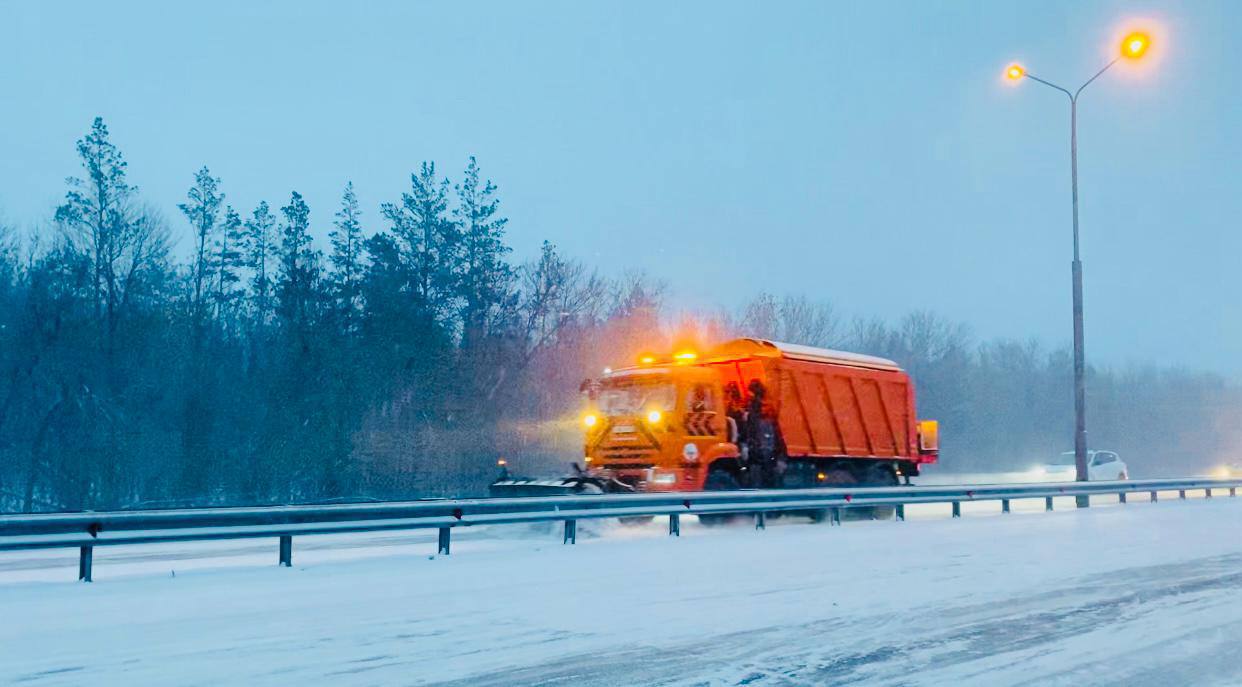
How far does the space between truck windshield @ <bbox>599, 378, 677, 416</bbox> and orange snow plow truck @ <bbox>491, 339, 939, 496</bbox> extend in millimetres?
23

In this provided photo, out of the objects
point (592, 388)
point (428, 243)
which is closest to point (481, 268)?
point (428, 243)

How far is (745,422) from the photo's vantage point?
63.6ft

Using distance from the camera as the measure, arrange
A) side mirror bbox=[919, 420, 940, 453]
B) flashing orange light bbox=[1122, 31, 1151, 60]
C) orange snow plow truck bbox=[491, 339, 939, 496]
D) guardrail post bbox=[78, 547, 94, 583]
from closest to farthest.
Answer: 1. guardrail post bbox=[78, 547, 94, 583]
2. orange snow plow truck bbox=[491, 339, 939, 496]
3. flashing orange light bbox=[1122, 31, 1151, 60]
4. side mirror bbox=[919, 420, 940, 453]

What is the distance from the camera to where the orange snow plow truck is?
1775cm

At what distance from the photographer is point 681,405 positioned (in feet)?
58.9

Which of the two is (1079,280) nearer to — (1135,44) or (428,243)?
(1135,44)

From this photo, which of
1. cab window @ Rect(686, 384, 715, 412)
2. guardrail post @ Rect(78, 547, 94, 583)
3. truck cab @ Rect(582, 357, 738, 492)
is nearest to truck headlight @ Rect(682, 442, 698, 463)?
truck cab @ Rect(582, 357, 738, 492)

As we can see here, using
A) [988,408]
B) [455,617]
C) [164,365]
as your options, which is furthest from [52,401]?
[988,408]

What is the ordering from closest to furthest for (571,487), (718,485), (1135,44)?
(571,487) → (718,485) → (1135,44)

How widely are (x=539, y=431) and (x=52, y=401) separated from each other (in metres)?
16.2

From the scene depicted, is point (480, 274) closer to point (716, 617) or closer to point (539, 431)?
point (539, 431)

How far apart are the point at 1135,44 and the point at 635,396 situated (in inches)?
510

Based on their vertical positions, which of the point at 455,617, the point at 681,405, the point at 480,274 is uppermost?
the point at 480,274

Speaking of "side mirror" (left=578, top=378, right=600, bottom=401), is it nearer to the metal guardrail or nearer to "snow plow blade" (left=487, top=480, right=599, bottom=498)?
"snow plow blade" (left=487, top=480, right=599, bottom=498)
